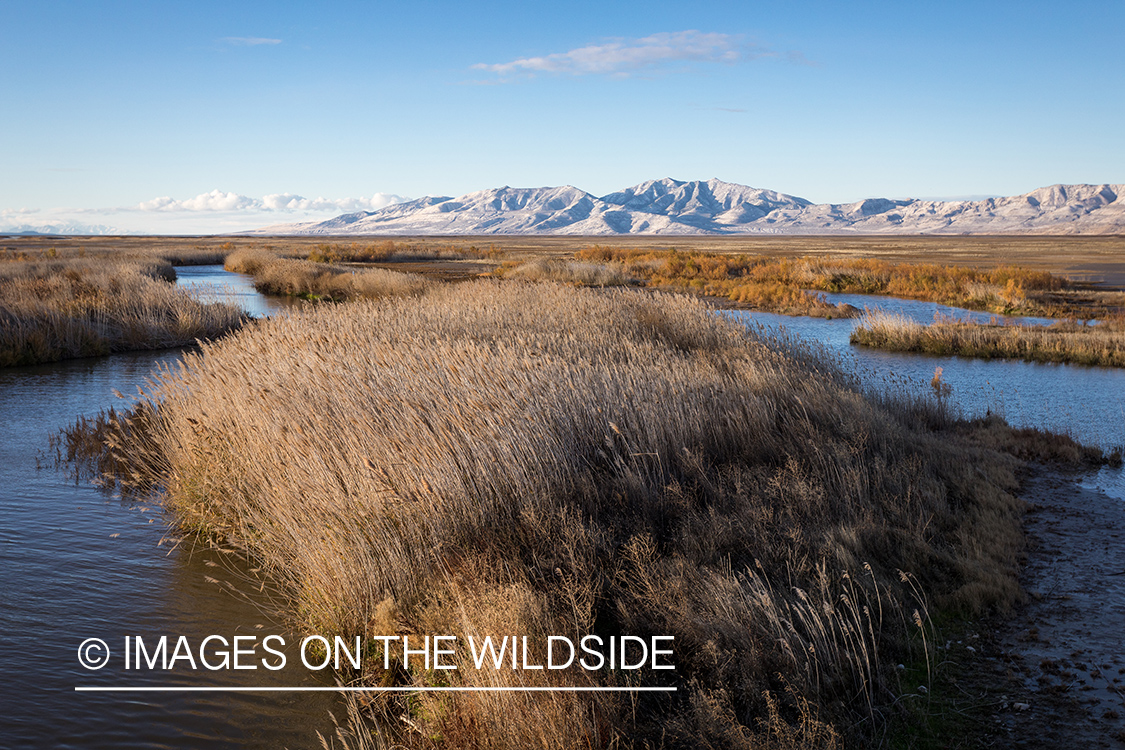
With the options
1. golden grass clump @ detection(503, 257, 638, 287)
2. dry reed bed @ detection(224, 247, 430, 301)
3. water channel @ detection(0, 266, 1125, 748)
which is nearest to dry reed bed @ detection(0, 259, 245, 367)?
water channel @ detection(0, 266, 1125, 748)

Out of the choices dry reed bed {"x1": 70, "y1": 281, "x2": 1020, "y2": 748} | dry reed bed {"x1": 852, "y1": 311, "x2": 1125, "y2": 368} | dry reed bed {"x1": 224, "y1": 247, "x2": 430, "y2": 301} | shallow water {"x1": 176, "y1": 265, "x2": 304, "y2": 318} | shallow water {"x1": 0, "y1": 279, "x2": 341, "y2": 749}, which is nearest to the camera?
dry reed bed {"x1": 70, "y1": 281, "x2": 1020, "y2": 748}

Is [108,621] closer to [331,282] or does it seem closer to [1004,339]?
[1004,339]

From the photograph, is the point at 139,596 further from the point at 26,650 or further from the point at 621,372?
the point at 621,372

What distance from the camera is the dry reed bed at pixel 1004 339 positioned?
20516 millimetres

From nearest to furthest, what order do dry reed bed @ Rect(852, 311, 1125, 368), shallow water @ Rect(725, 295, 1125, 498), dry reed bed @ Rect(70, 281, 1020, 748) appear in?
dry reed bed @ Rect(70, 281, 1020, 748) < shallow water @ Rect(725, 295, 1125, 498) < dry reed bed @ Rect(852, 311, 1125, 368)

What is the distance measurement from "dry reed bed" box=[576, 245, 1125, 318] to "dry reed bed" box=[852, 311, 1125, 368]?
21.4ft

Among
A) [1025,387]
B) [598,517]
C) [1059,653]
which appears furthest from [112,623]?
[1025,387]

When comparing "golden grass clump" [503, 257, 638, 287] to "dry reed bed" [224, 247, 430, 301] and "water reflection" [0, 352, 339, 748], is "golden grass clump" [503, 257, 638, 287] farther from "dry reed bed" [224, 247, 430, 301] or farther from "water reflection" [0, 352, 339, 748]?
"water reflection" [0, 352, 339, 748]

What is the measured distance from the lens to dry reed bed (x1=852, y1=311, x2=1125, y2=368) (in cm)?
2052

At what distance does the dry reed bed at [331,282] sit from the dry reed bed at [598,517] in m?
23.0

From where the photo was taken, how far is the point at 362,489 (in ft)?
19.1

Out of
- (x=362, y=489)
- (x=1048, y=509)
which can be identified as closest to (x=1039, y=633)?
(x=1048, y=509)

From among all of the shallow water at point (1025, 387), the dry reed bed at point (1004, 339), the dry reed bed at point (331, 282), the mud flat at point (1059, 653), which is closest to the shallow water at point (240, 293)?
the dry reed bed at point (331, 282)

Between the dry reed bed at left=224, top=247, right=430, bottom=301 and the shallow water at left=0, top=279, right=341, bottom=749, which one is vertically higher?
Answer: the dry reed bed at left=224, top=247, right=430, bottom=301
